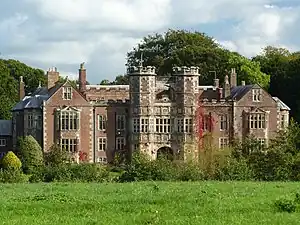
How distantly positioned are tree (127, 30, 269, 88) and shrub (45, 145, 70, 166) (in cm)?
2960

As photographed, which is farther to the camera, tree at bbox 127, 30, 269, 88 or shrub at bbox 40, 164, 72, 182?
tree at bbox 127, 30, 269, 88

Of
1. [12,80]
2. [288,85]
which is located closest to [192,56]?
[288,85]

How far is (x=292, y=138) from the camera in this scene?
54188mm

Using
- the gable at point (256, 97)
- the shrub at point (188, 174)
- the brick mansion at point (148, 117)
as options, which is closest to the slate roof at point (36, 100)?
the brick mansion at point (148, 117)

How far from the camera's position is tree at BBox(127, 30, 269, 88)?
9488cm

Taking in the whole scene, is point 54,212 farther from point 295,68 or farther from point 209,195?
point 295,68

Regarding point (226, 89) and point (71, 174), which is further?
point (226, 89)

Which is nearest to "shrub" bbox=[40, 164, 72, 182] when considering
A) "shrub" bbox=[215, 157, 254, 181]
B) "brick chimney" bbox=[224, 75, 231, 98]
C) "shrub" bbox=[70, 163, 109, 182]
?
"shrub" bbox=[70, 163, 109, 182]

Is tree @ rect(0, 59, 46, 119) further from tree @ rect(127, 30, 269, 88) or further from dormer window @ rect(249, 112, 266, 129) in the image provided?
dormer window @ rect(249, 112, 266, 129)

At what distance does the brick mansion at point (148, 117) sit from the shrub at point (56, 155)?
1773 mm

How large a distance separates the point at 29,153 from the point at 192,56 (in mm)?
33908

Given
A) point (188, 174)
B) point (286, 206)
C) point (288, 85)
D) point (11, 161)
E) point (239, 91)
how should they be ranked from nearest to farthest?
point (286, 206), point (188, 174), point (11, 161), point (239, 91), point (288, 85)

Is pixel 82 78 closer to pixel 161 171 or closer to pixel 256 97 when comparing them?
pixel 256 97

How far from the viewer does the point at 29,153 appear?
224ft
